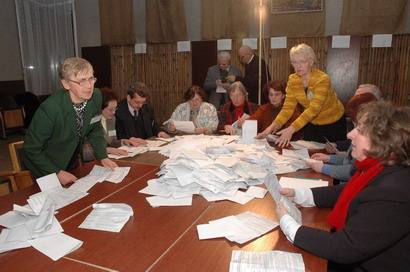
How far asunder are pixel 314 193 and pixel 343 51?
463 cm

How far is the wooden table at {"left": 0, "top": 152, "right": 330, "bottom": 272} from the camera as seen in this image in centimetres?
120

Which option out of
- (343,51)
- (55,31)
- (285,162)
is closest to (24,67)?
(55,31)

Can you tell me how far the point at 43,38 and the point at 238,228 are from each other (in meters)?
7.89

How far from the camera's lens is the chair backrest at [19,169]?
96.7 inches

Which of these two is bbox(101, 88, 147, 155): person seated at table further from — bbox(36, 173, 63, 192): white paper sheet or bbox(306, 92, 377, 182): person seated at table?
bbox(306, 92, 377, 182): person seated at table

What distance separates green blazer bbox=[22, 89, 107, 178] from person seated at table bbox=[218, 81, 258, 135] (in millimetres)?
1887

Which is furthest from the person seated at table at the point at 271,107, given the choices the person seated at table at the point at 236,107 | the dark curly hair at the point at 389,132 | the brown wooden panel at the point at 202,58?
the brown wooden panel at the point at 202,58

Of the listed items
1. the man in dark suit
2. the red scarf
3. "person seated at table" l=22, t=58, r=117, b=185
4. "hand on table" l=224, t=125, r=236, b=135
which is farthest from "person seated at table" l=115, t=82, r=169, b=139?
the red scarf

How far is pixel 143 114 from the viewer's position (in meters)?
3.81

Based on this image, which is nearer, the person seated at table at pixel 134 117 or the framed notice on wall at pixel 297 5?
the person seated at table at pixel 134 117

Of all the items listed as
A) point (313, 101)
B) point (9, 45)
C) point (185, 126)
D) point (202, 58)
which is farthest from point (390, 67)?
point (9, 45)

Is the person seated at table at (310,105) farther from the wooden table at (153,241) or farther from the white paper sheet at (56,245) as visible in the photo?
the white paper sheet at (56,245)

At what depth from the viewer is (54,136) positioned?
230 cm

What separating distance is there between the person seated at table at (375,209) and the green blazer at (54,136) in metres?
1.54
